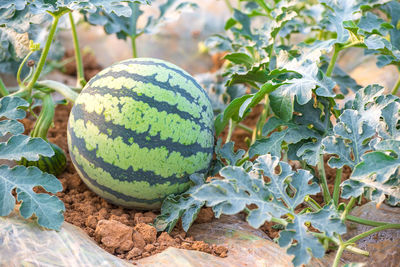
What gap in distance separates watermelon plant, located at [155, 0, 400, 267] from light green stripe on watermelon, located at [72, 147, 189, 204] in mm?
55

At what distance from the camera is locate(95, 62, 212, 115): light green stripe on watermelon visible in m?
2.02

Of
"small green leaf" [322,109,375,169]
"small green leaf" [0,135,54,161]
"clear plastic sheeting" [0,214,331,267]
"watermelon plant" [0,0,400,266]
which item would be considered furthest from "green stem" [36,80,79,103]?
"small green leaf" [322,109,375,169]

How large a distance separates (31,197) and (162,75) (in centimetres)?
79

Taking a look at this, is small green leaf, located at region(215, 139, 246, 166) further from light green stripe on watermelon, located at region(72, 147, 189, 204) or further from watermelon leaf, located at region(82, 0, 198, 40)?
watermelon leaf, located at region(82, 0, 198, 40)

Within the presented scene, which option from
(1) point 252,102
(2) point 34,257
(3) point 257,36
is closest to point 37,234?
(2) point 34,257

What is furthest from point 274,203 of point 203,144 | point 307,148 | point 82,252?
point 82,252

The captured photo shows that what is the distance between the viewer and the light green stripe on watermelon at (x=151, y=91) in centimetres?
196

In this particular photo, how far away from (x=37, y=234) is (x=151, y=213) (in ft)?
1.90

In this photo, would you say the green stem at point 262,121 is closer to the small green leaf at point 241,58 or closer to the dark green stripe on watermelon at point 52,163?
the small green leaf at point 241,58

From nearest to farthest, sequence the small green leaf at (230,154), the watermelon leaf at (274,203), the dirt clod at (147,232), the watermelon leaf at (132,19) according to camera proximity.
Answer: the watermelon leaf at (274,203), the dirt clod at (147,232), the small green leaf at (230,154), the watermelon leaf at (132,19)

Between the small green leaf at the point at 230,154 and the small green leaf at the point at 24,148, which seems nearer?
the small green leaf at the point at 24,148

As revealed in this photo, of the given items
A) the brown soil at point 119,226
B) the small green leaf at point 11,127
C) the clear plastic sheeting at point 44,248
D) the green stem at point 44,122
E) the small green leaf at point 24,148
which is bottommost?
the brown soil at point 119,226

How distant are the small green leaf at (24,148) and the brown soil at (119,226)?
0.36 m

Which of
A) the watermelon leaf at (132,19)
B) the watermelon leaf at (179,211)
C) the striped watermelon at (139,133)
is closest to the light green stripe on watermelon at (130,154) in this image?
the striped watermelon at (139,133)
